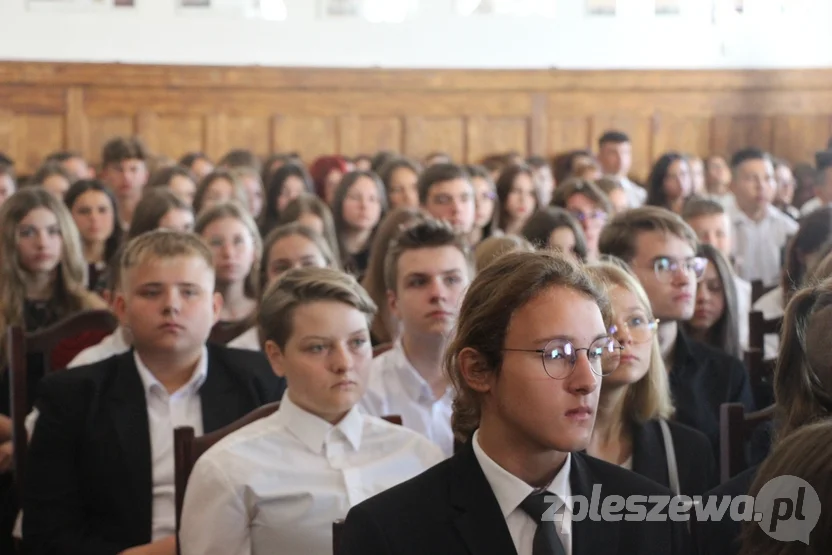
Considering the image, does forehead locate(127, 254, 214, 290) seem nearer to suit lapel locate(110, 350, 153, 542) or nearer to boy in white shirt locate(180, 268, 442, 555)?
suit lapel locate(110, 350, 153, 542)

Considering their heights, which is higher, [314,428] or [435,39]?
[435,39]

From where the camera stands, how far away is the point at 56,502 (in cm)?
319

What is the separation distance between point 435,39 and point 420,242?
9.09 m

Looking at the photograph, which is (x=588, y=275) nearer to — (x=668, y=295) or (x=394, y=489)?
(x=394, y=489)

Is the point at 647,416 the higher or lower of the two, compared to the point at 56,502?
higher

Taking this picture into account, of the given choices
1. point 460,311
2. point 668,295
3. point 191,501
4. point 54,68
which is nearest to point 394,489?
point 460,311

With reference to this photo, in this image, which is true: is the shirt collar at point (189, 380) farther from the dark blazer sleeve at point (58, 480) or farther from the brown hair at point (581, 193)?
the brown hair at point (581, 193)

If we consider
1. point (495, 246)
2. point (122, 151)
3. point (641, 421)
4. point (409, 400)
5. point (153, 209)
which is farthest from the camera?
point (122, 151)

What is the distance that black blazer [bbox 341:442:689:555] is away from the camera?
200 cm

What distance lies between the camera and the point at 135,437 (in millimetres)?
3316

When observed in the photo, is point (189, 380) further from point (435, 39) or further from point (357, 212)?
point (435, 39)

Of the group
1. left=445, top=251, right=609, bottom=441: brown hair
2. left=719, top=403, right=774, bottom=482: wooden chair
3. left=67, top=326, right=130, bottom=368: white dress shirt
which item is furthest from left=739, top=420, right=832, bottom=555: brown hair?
left=67, top=326, right=130, bottom=368: white dress shirt

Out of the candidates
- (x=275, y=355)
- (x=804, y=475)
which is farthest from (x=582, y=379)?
(x=275, y=355)

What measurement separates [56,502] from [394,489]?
1445mm
